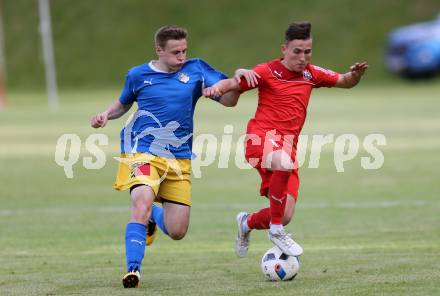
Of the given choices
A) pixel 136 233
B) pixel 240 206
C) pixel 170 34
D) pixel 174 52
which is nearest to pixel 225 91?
pixel 174 52

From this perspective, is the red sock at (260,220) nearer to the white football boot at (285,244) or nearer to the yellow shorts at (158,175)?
the white football boot at (285,244)

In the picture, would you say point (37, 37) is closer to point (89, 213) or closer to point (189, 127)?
point (89, 213)

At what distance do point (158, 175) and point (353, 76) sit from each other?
72.6 inches

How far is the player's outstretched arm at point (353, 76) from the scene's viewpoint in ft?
30.0


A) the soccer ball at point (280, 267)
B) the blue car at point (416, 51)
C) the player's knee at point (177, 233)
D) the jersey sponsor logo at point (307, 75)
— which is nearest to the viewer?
the soccer ball at point (280, 267)

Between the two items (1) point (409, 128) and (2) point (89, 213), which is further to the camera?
(1) point (409, 128)

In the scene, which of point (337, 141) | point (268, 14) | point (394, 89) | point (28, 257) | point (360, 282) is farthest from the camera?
point (268, 14)

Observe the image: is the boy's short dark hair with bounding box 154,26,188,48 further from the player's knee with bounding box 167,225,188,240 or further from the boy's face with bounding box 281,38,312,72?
the player's knee with bounding box 167,225,188,240

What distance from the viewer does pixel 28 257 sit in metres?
9.89

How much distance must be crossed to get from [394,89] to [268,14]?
481 inches

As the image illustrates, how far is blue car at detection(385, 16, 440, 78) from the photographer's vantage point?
43.8 meters

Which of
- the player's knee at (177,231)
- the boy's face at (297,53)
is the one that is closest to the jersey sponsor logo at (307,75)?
the boy's face at (297,53)

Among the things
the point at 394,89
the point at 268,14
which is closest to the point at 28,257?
the point at 394,89

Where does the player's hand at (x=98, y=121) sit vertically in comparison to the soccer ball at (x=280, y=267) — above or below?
above
